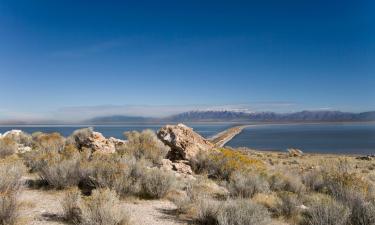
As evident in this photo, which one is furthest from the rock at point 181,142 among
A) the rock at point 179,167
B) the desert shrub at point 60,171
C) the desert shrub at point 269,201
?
the desert shrub at point 269,201

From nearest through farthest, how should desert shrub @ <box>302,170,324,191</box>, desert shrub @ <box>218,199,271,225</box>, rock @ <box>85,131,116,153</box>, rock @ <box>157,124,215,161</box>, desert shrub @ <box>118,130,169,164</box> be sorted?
desert shrub @ <box>218,199,271,225</box>, desert shrub @ <box>302,170,324,191</box>, desert shrub @ <box>118,130,169,164</box>, rock @ <box>85,131,116,153</box>, rock @ <box>157,124,215,161</box>

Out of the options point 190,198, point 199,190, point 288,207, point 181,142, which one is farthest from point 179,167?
point 288,207

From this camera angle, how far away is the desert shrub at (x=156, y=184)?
10211 mm

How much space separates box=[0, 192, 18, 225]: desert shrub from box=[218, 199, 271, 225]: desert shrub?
4168 mm

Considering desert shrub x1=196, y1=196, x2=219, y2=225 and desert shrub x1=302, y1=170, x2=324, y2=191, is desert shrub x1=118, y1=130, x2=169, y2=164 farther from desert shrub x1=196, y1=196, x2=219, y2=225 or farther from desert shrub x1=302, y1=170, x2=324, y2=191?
desert shrub x1=196, y1=196, x2=219, y2=225

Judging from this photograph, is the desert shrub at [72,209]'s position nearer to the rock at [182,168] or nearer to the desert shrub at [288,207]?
the desert shrub at [288,207]

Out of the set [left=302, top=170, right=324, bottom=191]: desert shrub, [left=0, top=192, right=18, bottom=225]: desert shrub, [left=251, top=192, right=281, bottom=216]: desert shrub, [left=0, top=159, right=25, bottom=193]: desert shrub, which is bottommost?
[left=302, top=170, right=324, bottom=191]: desert shrub

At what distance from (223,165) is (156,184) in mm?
4672

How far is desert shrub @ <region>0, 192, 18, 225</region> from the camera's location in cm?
666

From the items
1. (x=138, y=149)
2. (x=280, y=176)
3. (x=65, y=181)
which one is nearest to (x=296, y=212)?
(x=280, y=176)

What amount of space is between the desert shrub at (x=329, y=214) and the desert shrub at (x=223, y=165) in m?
5.94

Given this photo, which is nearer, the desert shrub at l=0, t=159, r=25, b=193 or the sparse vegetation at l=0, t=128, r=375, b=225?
the sparse vegetation at l=0, t=128, r=375, b=225

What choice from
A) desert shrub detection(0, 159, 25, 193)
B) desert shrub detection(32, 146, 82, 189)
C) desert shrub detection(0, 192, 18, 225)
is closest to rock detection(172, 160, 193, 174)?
desert shrub detection(32, 146, 82, 189)

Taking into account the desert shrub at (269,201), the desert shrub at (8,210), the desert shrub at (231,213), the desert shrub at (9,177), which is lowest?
the desert shrub at (269,201)
